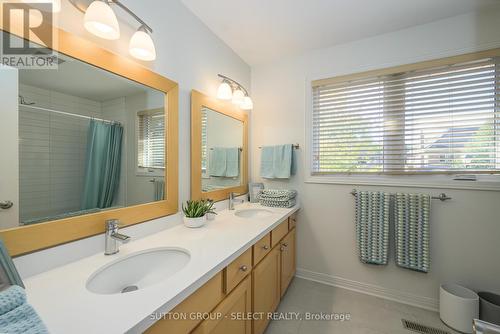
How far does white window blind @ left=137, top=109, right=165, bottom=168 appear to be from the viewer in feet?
4.04

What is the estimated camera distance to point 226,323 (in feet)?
3.18

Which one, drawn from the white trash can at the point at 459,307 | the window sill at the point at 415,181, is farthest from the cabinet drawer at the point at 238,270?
the white trash can at the point at 459,307

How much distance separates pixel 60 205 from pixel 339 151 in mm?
2075

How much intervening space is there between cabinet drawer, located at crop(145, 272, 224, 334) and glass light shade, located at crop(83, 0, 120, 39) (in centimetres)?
117

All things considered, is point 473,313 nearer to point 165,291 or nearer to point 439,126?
point 439,126

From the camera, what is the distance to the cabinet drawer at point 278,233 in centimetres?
155

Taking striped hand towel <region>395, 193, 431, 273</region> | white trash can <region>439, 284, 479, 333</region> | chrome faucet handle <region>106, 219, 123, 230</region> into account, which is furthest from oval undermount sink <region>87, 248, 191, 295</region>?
white trash can <region>439, 284, 479, 333</region>

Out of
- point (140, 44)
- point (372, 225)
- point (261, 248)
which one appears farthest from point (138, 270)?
point (372, 225)

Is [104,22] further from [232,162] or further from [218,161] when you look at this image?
[232,162]

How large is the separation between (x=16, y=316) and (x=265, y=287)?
1234 millimetres

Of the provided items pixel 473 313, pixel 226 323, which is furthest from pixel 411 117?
pixel 226 323

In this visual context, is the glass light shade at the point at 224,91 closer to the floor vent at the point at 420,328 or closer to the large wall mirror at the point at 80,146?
the large wall mirror at the point at 80,146

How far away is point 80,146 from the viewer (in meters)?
0.96

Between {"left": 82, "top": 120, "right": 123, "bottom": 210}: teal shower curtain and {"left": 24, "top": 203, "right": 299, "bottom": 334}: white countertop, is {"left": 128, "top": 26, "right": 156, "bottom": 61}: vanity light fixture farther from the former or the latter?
{"left": 24, "top": 203, "right": 299, "bottom": 334}: white countertop
